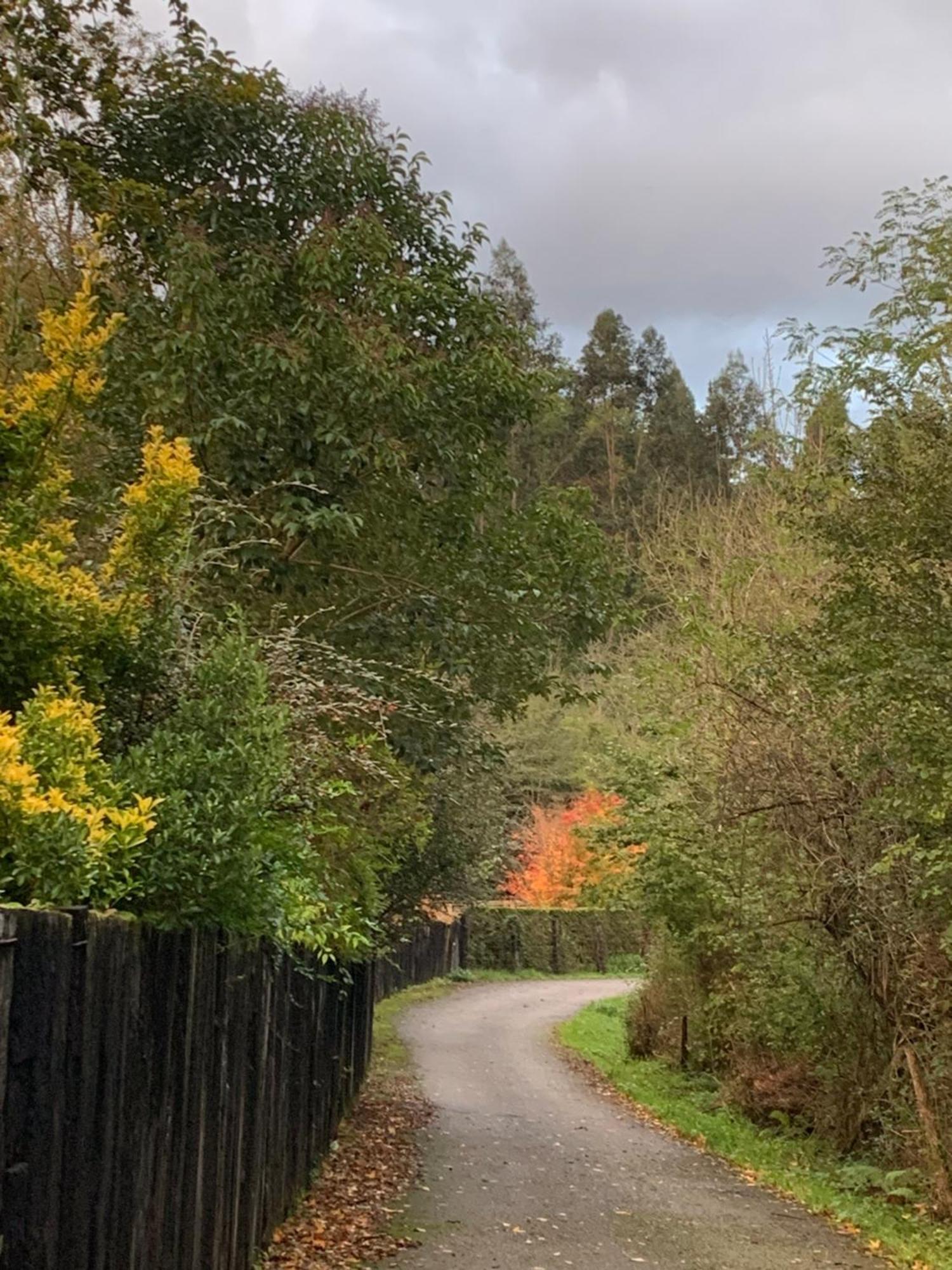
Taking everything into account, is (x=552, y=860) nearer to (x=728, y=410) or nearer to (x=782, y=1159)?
(x=728, y=410)

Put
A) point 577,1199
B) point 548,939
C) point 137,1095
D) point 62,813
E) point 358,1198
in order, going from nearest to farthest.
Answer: point 62,813 → point 137,1095 → point 358,1198 → point 577,1199 → point 548,939

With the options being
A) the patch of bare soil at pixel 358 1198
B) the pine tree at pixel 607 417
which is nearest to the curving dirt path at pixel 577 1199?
the patch of bare soil at pixel 358 1198

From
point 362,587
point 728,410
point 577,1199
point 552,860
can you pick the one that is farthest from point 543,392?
point 552,860

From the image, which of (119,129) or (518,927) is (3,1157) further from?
(518,927)

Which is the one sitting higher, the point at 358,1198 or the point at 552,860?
the point at 552,860

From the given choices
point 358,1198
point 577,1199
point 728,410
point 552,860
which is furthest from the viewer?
point 552,860

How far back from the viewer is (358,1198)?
9281 millimetres

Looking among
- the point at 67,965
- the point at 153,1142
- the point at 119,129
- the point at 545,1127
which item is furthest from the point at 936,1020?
the point at 119,129

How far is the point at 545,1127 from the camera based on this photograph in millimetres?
13773

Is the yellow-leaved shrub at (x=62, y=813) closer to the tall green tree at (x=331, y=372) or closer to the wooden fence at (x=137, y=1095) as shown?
the wooden fence at (x=137, y=1095)

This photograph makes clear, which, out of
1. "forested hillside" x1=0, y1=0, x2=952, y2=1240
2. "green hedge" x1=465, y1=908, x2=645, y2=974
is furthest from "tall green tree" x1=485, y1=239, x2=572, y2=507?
"green hedge" x1=465, y1=908, x2=645, y2=974

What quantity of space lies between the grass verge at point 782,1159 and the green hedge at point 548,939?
2412 centimetres

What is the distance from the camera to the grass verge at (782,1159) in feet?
28.1

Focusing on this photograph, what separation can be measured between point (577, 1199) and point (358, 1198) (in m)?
1.80
